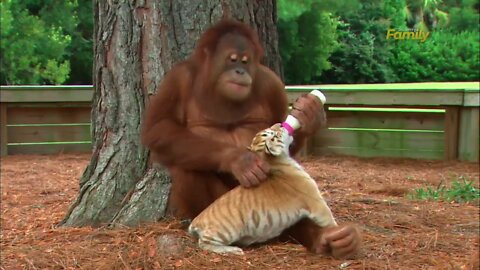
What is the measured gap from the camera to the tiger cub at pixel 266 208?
3271 millimetres

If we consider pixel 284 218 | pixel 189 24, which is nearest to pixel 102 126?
pixel 189 24

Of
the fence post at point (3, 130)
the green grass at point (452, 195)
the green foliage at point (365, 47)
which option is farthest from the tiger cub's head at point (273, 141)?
the green foliage at point (365, 47)

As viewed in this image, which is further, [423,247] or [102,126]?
[102,126]

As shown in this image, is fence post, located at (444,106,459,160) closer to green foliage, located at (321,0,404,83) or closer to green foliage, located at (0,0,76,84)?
green foliage, located at (321,0,404,83)

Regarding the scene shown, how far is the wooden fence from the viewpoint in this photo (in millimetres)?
8613

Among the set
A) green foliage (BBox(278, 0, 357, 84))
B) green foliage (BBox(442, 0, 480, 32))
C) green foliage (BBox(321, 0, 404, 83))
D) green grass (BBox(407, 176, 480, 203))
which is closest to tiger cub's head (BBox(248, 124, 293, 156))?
green grass (BBox(407, 176, 480, 203))

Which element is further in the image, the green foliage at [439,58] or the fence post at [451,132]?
the green foliage at [439,58]

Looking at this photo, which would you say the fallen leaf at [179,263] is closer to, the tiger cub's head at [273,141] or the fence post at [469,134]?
the tiger cub's head at [273,141]

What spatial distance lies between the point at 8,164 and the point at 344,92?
15.0 feet

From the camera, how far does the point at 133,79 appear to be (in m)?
4.14

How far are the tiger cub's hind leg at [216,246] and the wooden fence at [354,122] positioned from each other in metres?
5.92

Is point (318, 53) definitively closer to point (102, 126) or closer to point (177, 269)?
Answer: point (102, 126)

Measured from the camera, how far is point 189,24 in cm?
404

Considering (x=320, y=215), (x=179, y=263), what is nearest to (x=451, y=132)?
(x=320, y=215)
